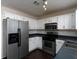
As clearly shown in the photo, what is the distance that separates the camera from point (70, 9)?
293cm

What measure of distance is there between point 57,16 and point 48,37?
1.16 meters

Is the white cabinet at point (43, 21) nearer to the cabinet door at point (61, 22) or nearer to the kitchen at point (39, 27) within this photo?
the kitchen at point (39, 27)

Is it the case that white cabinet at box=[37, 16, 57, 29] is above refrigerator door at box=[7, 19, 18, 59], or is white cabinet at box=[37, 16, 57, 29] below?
above

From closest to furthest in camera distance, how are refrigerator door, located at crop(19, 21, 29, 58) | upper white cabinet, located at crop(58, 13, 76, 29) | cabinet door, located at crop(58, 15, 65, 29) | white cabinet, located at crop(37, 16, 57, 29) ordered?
refrigerator door, located at crop(19, 21, 29, 58)
upper white cabinet, located at crop(58, 13, 76, 29)
cabinet door, located at crop(58, 15, 65, 29)
white cabinet, located at crop(37, 16, 57, 29)

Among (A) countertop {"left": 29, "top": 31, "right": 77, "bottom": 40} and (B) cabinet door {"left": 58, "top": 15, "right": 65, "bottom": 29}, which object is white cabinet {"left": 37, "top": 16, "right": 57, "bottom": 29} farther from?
(A) countertop {"left": 29, "top": 31, "right": 77, "bottom": 40}

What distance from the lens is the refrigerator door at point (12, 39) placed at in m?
2.23

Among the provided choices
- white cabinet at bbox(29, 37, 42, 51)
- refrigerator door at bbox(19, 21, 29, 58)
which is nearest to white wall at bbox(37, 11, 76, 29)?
white cabinet at bbox(29, 37, 42, 51)

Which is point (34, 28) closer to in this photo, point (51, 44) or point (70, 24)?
point (51, 44)

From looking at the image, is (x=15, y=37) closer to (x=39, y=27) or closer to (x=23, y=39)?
(x=23, y=39)

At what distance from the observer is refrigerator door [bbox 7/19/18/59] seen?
223 cm

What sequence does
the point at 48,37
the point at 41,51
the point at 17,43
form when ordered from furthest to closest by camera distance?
the point at 41,51 → the point at 48,37 → the point at 17,43

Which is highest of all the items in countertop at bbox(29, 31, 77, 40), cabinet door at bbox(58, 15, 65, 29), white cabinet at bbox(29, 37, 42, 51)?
cabinet door at bbox(58, 15, 65, 29)

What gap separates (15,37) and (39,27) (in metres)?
1.95

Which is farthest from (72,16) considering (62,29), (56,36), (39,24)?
(39,24)
